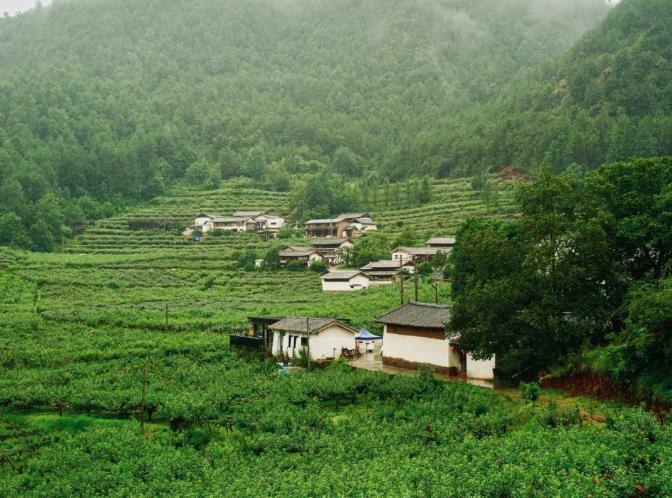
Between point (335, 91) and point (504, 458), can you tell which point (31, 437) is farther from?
point (335, 91)

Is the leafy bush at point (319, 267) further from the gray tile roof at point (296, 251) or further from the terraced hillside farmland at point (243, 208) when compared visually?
the terraced hillside farmland at point (243, 208)

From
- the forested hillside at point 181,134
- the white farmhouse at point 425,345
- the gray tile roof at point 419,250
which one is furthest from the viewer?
the forested hillside at point 181,134

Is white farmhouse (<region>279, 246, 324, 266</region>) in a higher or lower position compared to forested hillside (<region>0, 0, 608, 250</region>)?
lower

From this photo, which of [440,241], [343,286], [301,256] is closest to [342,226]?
[301,256]

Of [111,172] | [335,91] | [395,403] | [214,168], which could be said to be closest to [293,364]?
[395,403]

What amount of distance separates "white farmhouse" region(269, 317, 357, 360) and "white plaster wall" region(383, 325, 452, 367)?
291cm

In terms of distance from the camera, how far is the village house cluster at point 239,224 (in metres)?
91.4

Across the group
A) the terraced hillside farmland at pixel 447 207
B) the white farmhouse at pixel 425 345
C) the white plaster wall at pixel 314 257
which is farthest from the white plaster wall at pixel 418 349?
the terraced hillside farmland at pixel 447 207

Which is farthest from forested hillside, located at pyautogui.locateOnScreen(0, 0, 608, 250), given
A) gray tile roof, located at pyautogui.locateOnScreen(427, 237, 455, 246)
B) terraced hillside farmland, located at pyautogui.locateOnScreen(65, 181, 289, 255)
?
gray tile roof, located at pyautogui.locateOnScreen(427, 237, 455, 246)

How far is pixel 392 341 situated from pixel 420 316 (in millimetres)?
1905

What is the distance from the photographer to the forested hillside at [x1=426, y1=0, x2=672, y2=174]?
8525cm

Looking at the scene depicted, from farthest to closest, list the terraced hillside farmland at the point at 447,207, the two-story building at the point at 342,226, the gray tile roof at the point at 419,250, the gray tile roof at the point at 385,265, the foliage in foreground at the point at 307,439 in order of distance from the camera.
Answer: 1. the two-story building at the point at 342,226
2. the terraced hillside farmland at the point at 447,207
3. the gray tile roof at the point at 419,250
4. the gray tile roof at the point at 385,265
5. the foliage in foreground at the point at 307,439

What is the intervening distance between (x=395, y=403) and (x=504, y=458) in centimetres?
930

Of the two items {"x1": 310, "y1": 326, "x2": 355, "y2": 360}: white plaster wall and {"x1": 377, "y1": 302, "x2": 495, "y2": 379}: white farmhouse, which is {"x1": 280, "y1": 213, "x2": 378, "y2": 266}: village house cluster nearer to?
{"x1": 310, "y1": 326, "x2": 355, "y2": 360}: white plaster wall
